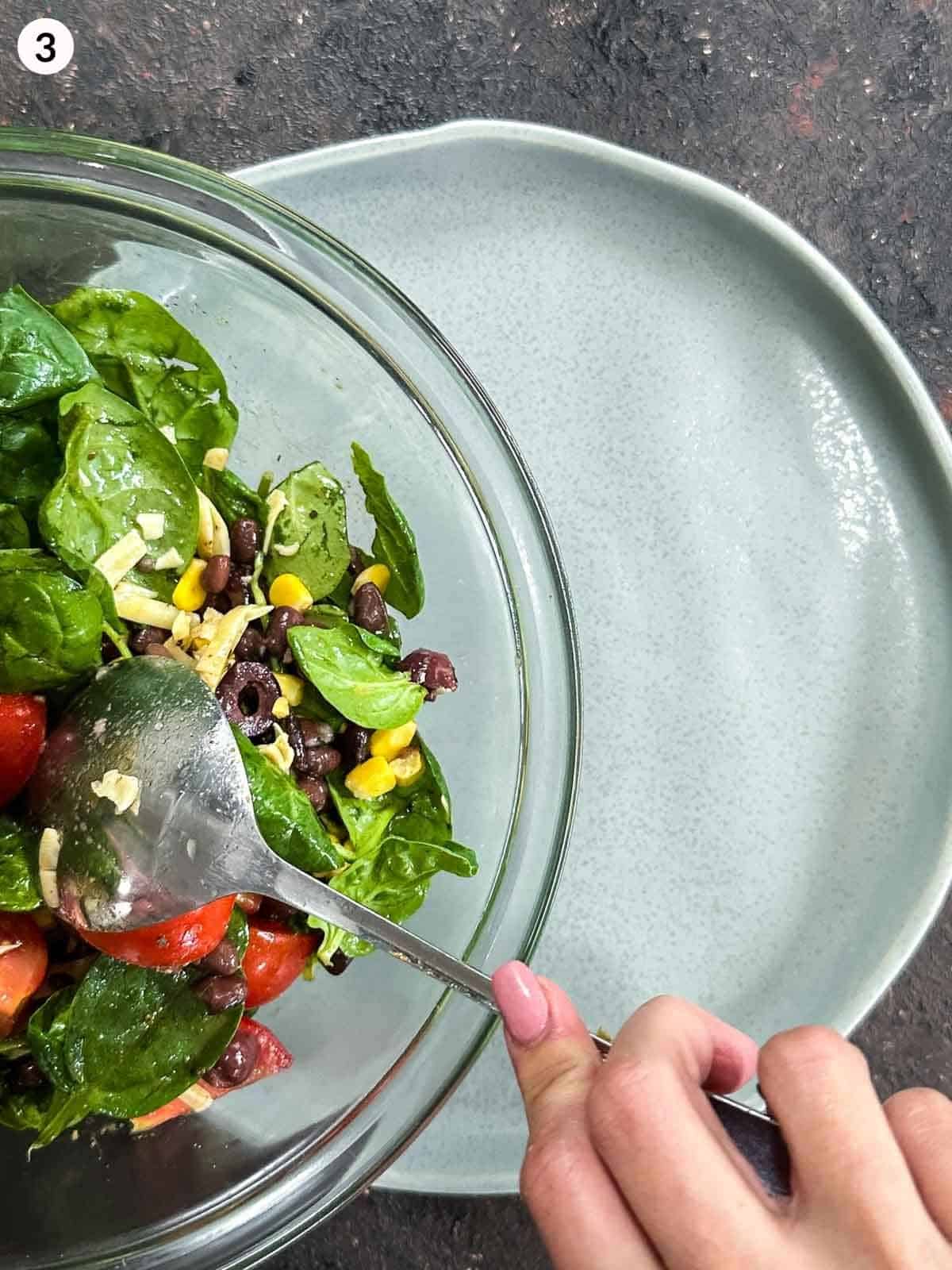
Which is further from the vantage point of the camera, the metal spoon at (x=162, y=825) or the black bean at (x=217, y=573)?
the black bean at (x=217, y=573)

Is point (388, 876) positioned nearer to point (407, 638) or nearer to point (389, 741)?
point (389, 741)

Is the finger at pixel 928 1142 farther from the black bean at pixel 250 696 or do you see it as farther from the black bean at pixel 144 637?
the black bean at pixel 144 637

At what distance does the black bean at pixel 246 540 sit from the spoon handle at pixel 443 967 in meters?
0.29

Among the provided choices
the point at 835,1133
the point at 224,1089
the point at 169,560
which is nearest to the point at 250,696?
the point at 169,560

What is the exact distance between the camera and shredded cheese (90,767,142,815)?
853 mm

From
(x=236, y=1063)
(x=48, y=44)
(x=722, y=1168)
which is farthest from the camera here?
(x=48, y=44)

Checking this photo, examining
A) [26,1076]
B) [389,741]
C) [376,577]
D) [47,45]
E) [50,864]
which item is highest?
[47,45]

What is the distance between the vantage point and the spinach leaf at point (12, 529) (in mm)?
925

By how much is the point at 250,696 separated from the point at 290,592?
10cm

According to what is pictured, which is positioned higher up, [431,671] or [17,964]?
[431,671]

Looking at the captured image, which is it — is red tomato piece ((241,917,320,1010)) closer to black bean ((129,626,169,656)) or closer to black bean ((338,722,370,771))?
black bean ((338,722,370,771))

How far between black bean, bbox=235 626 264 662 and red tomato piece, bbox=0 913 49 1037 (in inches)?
11.3

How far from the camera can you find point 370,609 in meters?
1.00

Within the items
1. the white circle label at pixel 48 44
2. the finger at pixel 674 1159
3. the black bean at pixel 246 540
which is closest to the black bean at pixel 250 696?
the black bean at pixel 246 540
